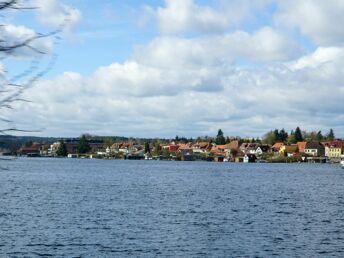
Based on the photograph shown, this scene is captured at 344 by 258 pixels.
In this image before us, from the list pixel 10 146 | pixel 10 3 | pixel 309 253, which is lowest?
pixel 309 253

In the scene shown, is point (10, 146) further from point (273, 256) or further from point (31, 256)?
point (273, 256)

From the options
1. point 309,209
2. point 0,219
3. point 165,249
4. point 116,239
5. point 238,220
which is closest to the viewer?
point 165,249

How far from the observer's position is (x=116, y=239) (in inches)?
1240

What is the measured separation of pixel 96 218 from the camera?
132 ft

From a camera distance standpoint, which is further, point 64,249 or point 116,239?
point 116,239

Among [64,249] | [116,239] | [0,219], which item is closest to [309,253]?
[116,239]

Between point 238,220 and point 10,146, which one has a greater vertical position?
point 10,146

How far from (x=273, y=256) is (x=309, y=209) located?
23771mm

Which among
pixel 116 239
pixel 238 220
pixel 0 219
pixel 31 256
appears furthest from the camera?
pixel 238 220

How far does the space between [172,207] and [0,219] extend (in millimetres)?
15136

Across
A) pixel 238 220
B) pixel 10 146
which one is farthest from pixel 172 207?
pixel 10 146

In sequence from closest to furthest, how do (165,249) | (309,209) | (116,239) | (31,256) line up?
(31,256) → (165,249) → (116,239) → (309,209)

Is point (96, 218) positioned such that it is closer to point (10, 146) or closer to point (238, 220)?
point (238, 220)

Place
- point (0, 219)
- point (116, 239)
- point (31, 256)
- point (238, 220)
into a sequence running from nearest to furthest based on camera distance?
1. point (31, 256)
2. point (116, 239)
3. point (0, 219)
4. point (238, 220)
